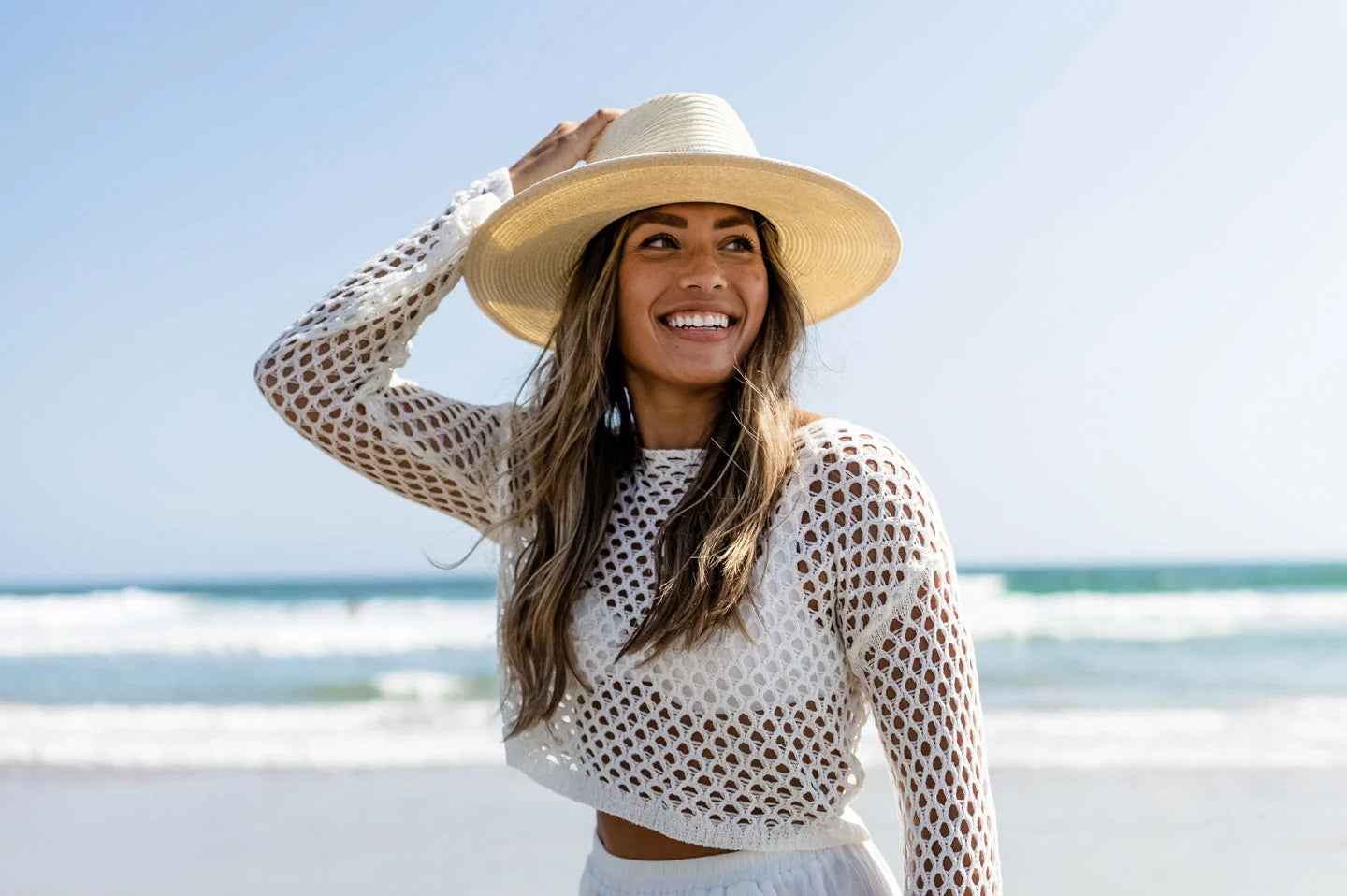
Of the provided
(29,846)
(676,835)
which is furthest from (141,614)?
(676,835)

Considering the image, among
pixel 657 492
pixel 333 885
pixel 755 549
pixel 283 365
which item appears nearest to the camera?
pixel 755 549

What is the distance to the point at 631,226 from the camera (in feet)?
7.56

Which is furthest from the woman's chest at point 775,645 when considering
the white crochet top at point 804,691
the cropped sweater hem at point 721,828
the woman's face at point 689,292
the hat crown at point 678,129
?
the hat crown at point 678,129

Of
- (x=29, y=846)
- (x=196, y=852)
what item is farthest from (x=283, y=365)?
(x=29, y=846)

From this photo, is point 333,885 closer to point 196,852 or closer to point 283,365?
point 196,852

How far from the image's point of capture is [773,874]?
189 cm

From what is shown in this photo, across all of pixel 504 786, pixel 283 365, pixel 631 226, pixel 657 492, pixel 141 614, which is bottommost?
pixel 141 614

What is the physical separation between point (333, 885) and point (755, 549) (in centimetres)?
365

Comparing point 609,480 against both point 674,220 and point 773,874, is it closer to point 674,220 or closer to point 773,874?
point 674,220

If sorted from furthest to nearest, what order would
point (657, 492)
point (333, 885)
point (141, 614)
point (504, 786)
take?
point (141, 614) < point (504, 786) < point (333, 885) < point (657, 492)

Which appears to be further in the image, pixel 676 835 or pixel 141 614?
pixel 141 614

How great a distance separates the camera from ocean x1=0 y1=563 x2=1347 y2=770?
24.7 feet

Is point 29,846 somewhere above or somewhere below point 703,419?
below

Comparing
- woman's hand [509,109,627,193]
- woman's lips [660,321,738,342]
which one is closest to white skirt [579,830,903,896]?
woman's lips [660,321,738,342]
